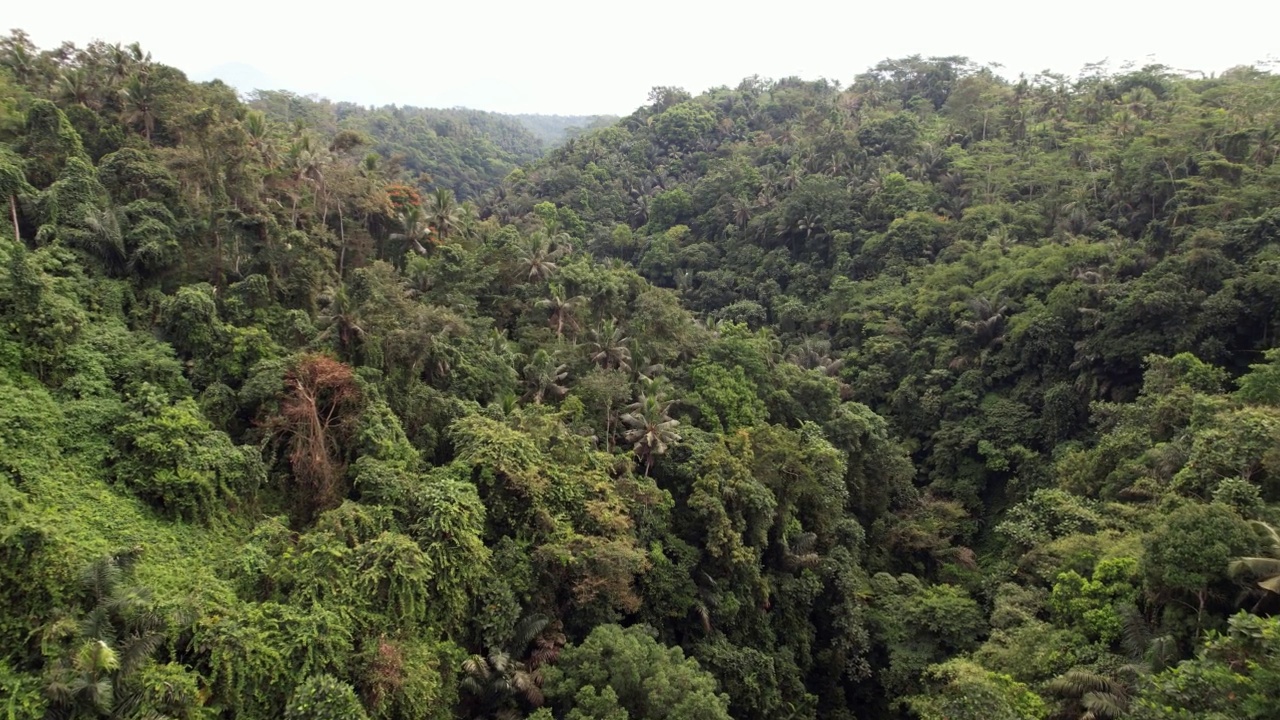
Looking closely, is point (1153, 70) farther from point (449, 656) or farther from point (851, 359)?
point (449, 656)

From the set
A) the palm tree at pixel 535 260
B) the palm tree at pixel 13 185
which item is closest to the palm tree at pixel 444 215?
the palm tree at pixel 535 260

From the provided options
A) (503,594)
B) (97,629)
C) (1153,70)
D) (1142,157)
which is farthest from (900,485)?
(1153,70)

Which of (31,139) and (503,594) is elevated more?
(31,139)

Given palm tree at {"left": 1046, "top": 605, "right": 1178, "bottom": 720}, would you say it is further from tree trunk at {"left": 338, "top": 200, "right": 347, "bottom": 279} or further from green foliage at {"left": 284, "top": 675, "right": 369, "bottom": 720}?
tree trunk at {"left": 338, "top": 200, "right": 347, "bottom": 279}

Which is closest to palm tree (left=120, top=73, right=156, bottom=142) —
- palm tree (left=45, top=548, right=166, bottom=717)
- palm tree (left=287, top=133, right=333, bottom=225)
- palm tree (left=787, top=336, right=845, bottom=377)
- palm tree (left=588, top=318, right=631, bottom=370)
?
palm tree (left=287, top=133, right=333, bottom=225)

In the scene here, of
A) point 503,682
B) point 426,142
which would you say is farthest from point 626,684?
point 426,142

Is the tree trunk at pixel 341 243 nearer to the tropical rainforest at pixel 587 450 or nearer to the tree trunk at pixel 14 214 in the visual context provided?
the tropical rainforest at pixel 587 450

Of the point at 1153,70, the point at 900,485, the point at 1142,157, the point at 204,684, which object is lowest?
the point at 900,485
